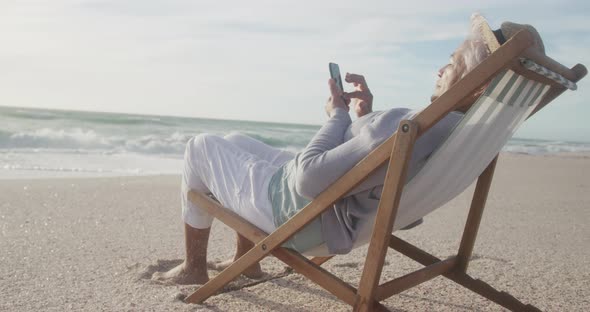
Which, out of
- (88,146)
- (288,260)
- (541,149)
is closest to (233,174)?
(288,260)

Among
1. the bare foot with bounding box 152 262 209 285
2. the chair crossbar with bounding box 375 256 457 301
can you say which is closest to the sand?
the bare foot with bounding box 152 262 209 285

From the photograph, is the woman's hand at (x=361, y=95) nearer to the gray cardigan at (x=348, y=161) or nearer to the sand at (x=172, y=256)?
the gray cardigan at (x=348, y=161)

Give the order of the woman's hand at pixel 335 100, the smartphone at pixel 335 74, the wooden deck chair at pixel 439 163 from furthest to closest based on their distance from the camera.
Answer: the smartphone at pixel 335 74 → the woman's hand at pixel 335 100 → the wooden deck chair at pixel 439 163

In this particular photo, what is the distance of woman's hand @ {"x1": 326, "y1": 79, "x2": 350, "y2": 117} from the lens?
100 inches

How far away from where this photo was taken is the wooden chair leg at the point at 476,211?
9.09 feet

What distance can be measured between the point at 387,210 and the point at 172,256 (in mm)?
2202

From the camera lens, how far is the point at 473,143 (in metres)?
2.27

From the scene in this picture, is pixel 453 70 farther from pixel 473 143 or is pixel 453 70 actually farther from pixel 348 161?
pixel 348 161

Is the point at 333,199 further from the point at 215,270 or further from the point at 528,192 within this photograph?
the point at 528,192

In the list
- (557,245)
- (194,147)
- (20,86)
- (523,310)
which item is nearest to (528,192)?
(557,245)

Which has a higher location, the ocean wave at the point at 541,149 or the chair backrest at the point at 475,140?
the chair backrest at the point at 475,140

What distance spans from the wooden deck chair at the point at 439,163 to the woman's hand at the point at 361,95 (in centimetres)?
51

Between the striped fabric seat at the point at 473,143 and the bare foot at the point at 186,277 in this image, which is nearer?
the striped fabric seat at the point at 473,143

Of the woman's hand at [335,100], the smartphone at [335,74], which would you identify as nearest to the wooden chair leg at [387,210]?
the woman's hand at [335,100]
